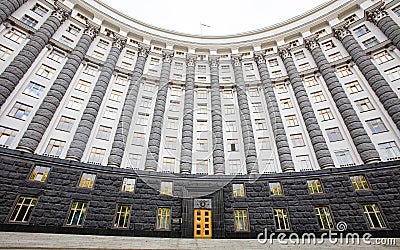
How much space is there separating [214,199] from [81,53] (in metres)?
26.8

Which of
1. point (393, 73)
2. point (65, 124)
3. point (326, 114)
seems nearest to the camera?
point (65, 124)

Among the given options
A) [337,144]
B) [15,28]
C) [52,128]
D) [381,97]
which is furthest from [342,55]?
[15,28]

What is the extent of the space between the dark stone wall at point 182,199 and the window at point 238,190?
1.53 feet

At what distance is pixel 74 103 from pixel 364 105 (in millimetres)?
36550

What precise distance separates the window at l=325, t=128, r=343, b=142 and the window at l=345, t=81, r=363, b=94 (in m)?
6.25

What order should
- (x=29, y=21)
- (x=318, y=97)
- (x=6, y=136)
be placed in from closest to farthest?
(x=6, y=136) < (x=29, y=21) < (x=318, y=97)

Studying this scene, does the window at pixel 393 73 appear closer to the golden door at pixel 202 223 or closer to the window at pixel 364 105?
the window at pixel 364 105

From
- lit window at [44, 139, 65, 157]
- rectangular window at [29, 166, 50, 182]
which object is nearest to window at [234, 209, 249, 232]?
rectangular window at [29, 166, 50, 182]

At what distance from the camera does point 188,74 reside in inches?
1352

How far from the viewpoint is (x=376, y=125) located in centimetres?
2305

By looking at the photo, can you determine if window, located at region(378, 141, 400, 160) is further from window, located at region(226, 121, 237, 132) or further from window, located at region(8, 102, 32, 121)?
window, located at region(8, 102, 32, 121)

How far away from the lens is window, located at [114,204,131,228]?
755 inches

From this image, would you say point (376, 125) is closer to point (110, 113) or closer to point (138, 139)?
point (138, 139)

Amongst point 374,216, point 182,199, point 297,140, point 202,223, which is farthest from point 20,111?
point 374,216
